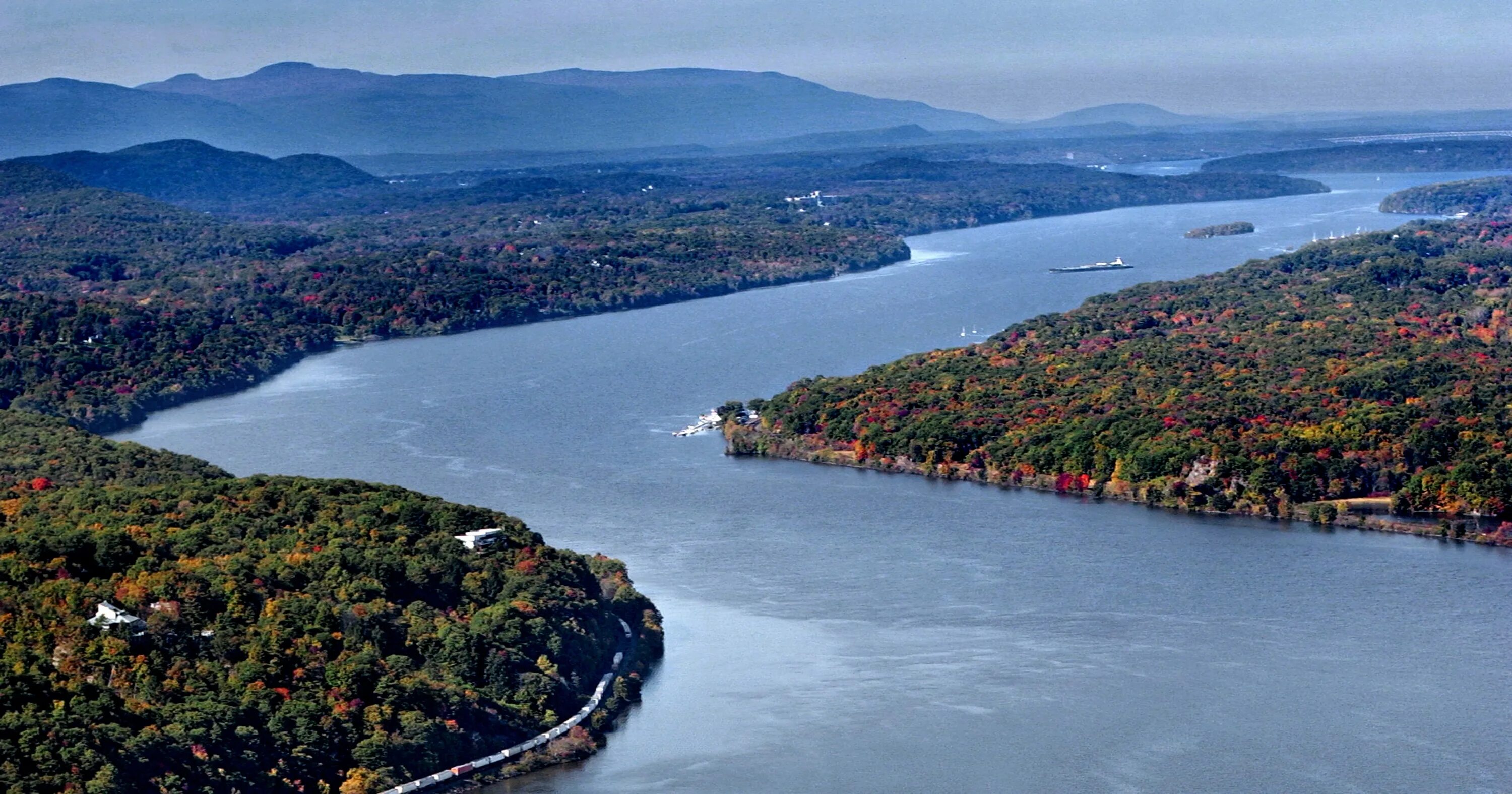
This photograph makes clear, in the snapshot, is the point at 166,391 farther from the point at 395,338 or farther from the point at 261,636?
the point at 261,636

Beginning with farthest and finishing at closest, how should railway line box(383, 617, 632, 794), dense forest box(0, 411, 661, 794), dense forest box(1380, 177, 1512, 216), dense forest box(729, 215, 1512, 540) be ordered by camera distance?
1. dense forest box(1380, 177, 1512, 216)
2. dense forest box(729, 215, 1512, 540)
3. railway line box(383, 617, 632, 794)
4. dense forest box(0, 411, 661, 794)

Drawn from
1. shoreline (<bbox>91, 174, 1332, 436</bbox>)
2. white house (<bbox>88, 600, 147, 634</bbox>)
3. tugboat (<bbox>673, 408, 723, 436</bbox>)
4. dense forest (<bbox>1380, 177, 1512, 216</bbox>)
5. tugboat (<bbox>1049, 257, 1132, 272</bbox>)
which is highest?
dense forest (<bbox>1380, 177, 1512, 216</bbox>)

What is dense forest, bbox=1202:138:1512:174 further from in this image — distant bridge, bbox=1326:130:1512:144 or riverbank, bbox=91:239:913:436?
riverbank, bbox=91:239:913:436

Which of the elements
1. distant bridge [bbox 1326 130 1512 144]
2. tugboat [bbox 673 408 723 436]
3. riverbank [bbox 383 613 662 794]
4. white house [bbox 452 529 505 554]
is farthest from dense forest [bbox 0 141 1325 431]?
distant bridge [bbox 1326 130 1512 144]

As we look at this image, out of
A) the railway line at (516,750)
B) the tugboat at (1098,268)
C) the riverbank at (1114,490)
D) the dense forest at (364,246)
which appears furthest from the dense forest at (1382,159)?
the railway line at (516,750)

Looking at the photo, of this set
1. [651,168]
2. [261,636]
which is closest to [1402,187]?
[651,168]

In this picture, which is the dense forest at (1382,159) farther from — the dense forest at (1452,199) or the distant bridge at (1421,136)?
Answer: the dense forest at (1452,199)

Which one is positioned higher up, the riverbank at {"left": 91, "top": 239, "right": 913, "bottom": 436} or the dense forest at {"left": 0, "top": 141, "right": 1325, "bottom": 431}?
the dense forest at {"left": 0, "top": 141, "right": 1325, "bottom": 431}
